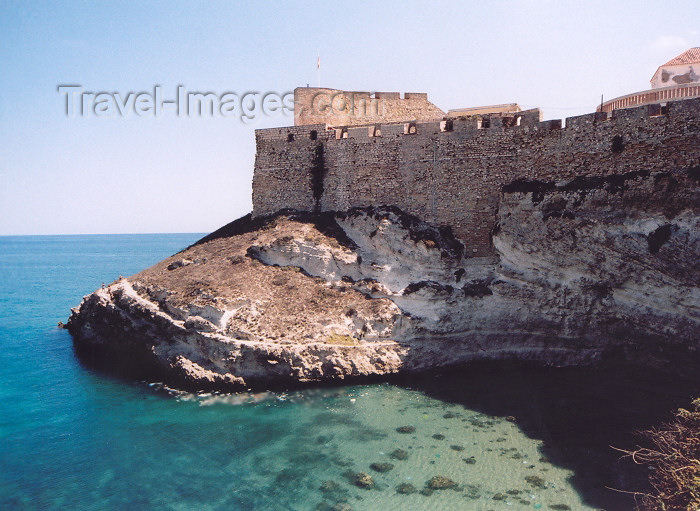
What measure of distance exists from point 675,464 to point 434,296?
8937 millimetres

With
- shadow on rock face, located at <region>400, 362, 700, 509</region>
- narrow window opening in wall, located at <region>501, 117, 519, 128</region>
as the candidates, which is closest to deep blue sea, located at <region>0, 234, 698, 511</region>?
shadow on rock face, located at <region>400, 362, 700, 509</region>

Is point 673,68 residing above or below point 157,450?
above

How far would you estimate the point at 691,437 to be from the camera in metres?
10.7

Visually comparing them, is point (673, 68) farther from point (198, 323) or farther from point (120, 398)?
point (120, 398)

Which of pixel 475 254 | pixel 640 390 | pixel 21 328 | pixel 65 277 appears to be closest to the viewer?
pixel 640 390

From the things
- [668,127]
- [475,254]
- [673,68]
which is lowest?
[475,254]

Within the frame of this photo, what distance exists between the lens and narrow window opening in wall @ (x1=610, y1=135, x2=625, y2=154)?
1539cm

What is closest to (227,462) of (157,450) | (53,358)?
(157,450)

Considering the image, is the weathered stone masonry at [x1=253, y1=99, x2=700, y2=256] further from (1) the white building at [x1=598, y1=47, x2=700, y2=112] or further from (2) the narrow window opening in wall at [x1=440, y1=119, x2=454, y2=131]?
(1) the white building at [x1=598, y1=47, x2=700, y2=112]

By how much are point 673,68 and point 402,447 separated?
17.4 meters

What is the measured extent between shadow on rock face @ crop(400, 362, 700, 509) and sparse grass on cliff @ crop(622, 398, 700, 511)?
0.36 metres

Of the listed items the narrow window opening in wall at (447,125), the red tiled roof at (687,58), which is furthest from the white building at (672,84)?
the narrow window opening in wall at (447,125)

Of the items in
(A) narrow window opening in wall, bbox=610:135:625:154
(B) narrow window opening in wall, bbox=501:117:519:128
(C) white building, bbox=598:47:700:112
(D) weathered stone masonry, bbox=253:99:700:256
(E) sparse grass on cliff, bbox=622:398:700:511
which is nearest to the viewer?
(E) sparse grass on cliff, bbox=622:398:700:511

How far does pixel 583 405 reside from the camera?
14.8 meters
